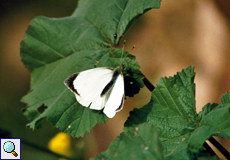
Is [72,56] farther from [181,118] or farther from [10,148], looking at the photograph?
[10,148]

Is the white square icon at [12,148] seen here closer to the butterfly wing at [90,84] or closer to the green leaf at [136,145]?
the butterfly wing at [90,84]

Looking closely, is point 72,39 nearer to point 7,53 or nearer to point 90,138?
point 90,138

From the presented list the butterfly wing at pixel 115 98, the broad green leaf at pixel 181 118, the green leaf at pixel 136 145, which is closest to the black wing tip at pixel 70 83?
the butterfly wing at pixel 115 98

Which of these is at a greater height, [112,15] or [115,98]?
[112,15]

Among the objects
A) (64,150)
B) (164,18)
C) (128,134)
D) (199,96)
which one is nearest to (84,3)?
(128,134)

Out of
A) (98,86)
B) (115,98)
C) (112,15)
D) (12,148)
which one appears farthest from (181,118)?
(12,148)
